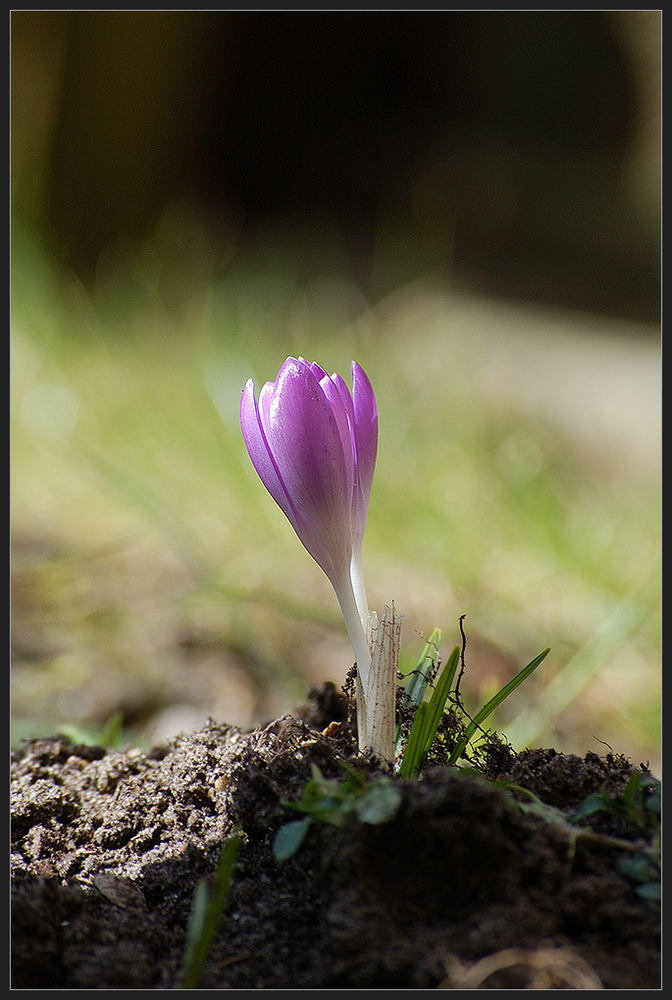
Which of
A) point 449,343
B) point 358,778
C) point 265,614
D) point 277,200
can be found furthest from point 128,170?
point 358,778

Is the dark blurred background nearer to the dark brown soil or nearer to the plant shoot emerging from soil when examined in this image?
the plant shoot emerging from soil

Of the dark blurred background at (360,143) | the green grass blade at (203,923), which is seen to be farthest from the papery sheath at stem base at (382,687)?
the dark blurred background at (360,143)

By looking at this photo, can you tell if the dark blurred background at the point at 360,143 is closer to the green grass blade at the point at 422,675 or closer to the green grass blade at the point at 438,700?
the green grass blade at the point at 422,675

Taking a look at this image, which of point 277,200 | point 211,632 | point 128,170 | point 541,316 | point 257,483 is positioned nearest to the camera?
point 211,632

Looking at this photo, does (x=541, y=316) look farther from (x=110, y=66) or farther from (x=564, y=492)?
(x=110, y=66)

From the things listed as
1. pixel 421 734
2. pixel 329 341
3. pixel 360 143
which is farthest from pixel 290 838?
pixel 360 143

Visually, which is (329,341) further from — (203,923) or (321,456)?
(203,923)

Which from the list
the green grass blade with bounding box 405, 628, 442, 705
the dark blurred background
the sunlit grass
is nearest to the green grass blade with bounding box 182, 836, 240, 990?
the green grass blade with bounding box 405, 628, 442, 705

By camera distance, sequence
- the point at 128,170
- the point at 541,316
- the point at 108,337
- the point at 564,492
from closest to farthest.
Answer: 1. the point at 564,492
2. the point at 108,337
3. the point at 541,316
4. the point at 128,170
